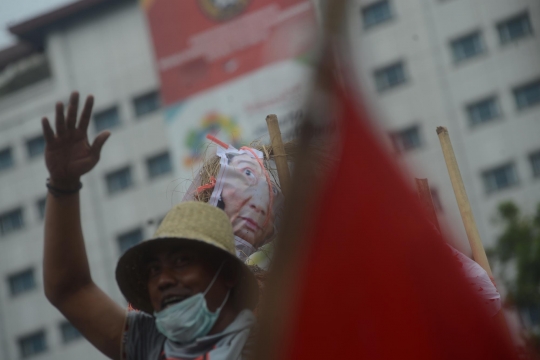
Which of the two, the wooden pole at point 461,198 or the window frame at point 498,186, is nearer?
the wooden pole at point 461,198

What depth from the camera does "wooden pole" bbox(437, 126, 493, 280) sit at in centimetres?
287

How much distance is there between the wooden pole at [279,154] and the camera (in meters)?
2.89

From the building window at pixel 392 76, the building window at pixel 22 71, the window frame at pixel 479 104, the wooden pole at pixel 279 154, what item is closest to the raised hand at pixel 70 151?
the wooden pole at pixel 279 154

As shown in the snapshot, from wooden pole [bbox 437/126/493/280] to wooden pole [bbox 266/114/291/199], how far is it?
0.47 meters

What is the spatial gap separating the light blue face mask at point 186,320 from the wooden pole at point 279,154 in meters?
0.65

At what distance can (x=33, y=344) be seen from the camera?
36531mm

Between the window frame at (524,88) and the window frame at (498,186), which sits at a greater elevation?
the window frame at (524,88)

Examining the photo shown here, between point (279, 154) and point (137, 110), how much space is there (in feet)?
107

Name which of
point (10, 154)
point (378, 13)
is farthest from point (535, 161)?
point (10, 154)

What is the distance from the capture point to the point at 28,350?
36.8 meters

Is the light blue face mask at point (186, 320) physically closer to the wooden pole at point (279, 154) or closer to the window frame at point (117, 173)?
the wooden pole at point (279, 154)

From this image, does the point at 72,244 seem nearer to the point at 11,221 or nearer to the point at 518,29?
the point at 518,29

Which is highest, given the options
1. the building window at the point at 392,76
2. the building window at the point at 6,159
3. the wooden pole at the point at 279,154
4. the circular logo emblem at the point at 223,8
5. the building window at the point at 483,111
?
the circular logo emblem at the point at 223,8

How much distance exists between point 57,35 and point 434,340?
35210mm
